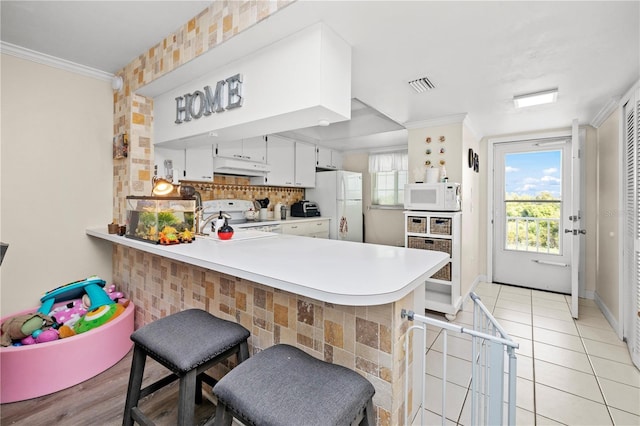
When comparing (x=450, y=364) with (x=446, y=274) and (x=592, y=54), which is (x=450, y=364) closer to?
(x=446, y=274)

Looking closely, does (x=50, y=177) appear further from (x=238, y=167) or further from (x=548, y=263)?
(x=548, y=263)

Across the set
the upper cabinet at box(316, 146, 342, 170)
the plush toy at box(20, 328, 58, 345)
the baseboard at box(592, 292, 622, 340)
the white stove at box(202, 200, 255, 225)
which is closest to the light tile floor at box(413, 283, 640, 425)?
the baseboard at box(592, 292, 622, 340)

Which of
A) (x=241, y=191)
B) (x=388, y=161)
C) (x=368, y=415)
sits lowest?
(x=368, y=415)

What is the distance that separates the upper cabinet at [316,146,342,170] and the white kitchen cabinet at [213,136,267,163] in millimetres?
1302

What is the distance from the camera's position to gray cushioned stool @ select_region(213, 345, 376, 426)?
0.86 meters

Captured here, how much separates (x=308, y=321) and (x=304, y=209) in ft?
11.0

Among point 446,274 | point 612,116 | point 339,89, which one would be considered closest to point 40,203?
point 339,89

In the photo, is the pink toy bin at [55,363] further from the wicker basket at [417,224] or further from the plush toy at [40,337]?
the wicker basket at [417,224]

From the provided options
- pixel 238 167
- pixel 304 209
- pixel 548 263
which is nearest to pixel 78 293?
pixel 238 167

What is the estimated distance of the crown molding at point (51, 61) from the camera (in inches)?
85.3

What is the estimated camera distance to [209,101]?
2070mm

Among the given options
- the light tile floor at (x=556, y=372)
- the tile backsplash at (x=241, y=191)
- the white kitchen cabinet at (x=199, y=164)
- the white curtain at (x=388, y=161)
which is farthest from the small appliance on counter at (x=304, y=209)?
the light tile floor at (x=556, y=372)

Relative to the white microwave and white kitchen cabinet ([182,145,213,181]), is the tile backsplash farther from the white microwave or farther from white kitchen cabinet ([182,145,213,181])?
the white microwave

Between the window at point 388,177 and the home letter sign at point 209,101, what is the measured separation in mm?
3714
